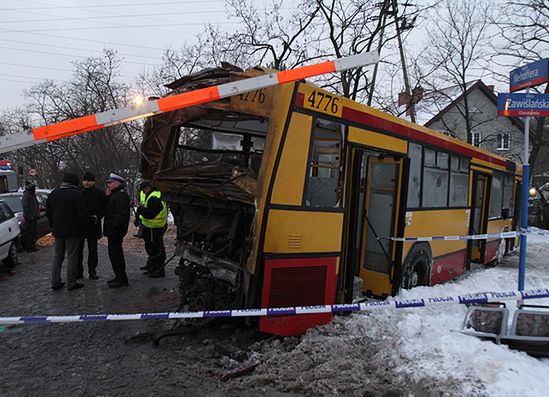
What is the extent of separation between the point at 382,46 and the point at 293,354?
1526 cm

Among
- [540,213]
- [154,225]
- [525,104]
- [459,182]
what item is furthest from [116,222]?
[540,213]

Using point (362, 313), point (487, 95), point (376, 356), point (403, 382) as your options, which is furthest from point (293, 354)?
point (487, 95)

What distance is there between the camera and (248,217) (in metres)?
4.32

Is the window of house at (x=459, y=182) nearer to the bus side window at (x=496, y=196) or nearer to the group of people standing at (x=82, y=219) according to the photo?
the bus side window at (x=496, y=196)

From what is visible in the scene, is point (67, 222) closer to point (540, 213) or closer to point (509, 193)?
point (509, 193)

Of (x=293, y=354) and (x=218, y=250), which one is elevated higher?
(x=218, y=250)

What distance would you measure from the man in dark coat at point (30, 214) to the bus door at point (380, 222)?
28.5 ft

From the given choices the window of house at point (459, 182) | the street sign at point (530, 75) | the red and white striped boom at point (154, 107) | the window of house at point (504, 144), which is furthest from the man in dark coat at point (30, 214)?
the window of house at point (504, 144)

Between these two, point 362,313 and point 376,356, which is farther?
point 362,313

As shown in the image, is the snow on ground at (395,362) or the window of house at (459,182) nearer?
the snow on ground at (395,362)

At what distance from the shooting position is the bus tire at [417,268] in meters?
5.97

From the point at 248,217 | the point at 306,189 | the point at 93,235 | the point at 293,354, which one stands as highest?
the point at 306,189

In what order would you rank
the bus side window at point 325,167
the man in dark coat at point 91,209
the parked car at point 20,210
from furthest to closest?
the parked car at point 20,210
the man in dark coat at point 91,209
the bus side window at point 325,167

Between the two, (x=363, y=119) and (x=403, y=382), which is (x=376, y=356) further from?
(x=363, y=119)
